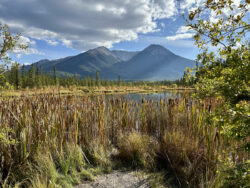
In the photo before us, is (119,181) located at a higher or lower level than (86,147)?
lower

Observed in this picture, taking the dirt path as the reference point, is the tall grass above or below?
above

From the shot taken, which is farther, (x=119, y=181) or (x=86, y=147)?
(x=86, y=147)

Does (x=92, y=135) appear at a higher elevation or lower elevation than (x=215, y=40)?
lower

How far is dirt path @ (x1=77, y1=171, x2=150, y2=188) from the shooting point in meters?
2.90

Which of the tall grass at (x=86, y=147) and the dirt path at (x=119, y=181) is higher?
the tall grass at (x=86, y=147)

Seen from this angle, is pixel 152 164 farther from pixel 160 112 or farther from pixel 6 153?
pixel 6 153

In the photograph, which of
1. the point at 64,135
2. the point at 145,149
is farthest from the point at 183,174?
the point at 64,135

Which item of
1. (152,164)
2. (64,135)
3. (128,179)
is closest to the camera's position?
(128,179)

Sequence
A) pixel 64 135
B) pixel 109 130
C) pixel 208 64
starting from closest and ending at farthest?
pixel 208 64 < pixel 64 135 < pixel 109 130

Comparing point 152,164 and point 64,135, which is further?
point 64,135

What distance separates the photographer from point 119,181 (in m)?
3.03

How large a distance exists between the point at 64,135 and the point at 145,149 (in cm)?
196

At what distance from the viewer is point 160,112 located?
16.9ft

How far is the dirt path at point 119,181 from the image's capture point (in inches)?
114
